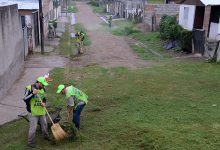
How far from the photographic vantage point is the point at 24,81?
14133 mm

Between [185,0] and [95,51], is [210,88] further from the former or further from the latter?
[185,0]

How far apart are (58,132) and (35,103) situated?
84cm

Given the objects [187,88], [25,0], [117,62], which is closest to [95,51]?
[117,62]

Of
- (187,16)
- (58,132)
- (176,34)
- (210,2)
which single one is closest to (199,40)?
(176,34)

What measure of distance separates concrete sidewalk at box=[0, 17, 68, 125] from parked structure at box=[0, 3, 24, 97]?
10.8 inches

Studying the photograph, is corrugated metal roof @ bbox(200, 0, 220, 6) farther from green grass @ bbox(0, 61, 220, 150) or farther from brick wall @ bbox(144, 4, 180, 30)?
brick wall @ bbox(144, 4, 180, 30)

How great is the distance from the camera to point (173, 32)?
22047 millimetres

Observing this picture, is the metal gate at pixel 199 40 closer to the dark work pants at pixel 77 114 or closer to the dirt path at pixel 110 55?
the dirt path at pixel 110 55

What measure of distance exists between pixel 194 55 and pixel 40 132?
1302 cm

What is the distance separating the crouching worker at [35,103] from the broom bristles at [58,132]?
0.37m

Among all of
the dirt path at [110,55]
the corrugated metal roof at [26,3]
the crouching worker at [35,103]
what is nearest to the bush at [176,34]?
the dirt path at [110,55]

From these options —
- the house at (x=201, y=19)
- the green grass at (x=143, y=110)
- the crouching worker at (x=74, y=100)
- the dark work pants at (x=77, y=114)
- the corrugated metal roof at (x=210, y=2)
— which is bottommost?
the green grass at (x=143, y=110)

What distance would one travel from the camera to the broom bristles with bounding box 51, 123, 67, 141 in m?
7.78

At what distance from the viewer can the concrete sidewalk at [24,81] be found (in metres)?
10.4
